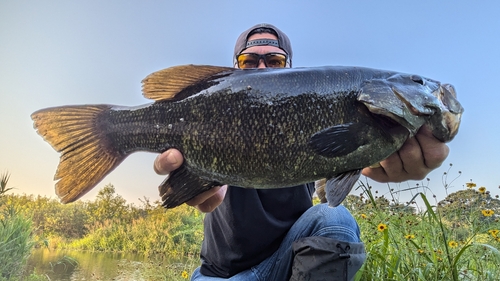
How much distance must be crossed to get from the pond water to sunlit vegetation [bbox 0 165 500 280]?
0.61 feet

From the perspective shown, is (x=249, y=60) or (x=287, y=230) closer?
(x=287, y=230)

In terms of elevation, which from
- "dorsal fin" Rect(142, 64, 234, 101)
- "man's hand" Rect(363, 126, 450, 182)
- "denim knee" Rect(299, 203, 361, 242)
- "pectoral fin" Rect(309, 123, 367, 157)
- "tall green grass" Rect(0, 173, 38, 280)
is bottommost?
"tall green grass" Rect(0, 173, 38, 280)

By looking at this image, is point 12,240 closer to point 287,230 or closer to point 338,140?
point 287,230

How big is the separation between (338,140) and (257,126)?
356mm

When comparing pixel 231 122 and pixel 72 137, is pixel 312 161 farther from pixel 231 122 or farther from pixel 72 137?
pixel 72 137

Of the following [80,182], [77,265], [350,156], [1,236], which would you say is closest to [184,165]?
[80,182]

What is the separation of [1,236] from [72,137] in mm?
4546

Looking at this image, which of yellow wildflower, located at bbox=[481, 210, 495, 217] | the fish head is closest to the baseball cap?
the fish head

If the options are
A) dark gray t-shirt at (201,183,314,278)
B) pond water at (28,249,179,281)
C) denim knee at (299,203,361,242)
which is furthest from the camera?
pond water at (28,249,179,281)

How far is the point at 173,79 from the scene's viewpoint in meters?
1.65

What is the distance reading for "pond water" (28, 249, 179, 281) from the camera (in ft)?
21.4

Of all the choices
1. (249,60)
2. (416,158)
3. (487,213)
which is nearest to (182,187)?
(416,158)

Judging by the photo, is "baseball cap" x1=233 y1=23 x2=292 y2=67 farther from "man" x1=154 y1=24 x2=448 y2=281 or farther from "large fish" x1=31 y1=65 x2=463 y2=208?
"large fish" x1=31 y1=65 x2=463 y2=208

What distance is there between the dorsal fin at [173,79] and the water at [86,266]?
204 inches
